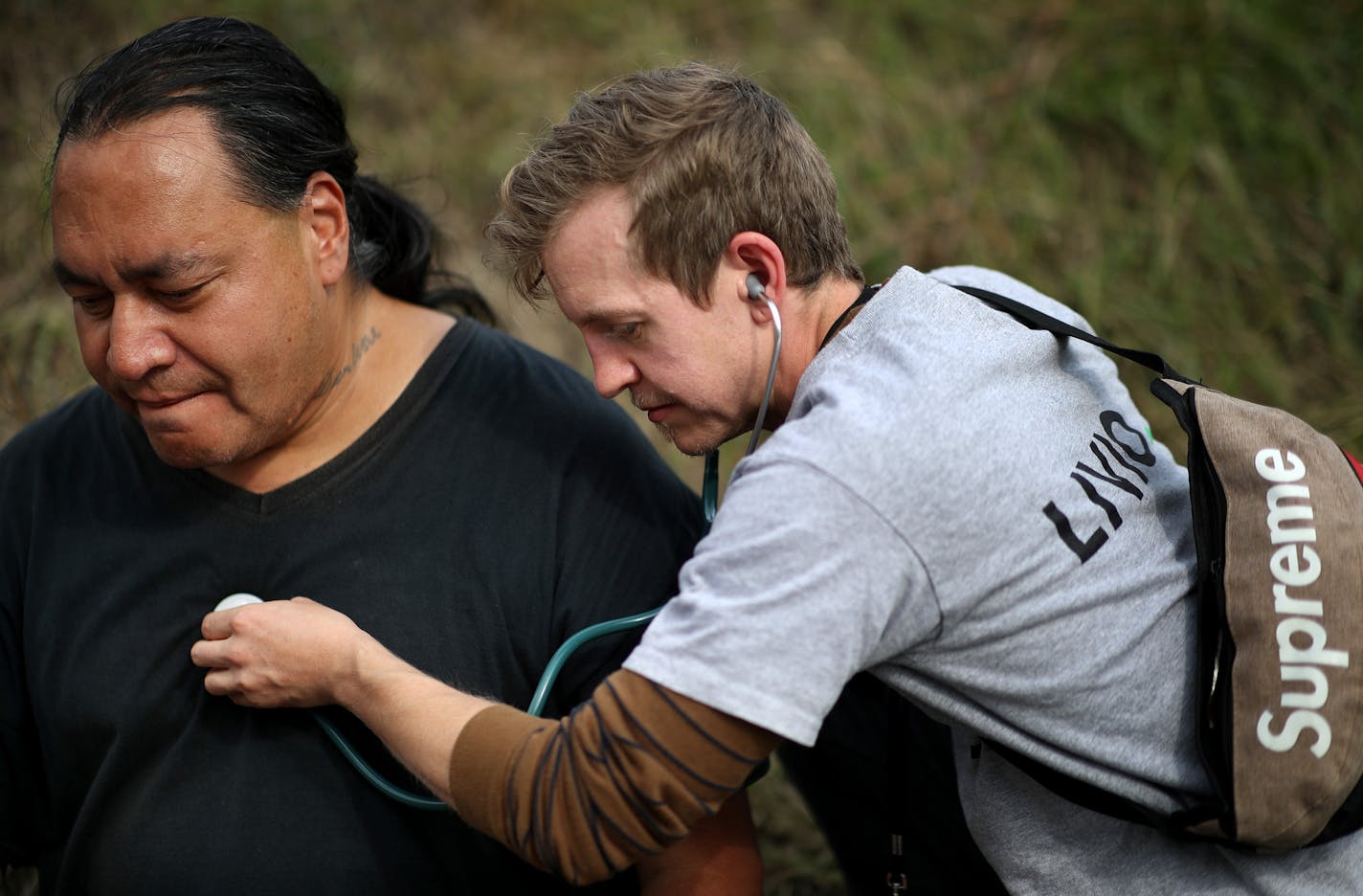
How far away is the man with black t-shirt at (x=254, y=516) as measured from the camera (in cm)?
191

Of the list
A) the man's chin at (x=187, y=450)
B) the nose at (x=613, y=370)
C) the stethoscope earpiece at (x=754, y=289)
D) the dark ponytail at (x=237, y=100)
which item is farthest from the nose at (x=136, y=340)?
the stethoscope earpiece at (x=754, y=289)

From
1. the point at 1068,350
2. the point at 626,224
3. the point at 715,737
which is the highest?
the point at 626,224

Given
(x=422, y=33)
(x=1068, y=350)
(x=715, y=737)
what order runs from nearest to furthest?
1. (x=715, y=737)
2. (x=1068, y=350)
3. (x=422, y=33)

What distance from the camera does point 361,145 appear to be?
4.49m

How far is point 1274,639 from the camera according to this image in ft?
5.16

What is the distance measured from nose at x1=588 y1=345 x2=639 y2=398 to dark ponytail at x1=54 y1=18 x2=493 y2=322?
55 cm

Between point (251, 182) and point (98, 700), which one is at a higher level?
point (251, 182)

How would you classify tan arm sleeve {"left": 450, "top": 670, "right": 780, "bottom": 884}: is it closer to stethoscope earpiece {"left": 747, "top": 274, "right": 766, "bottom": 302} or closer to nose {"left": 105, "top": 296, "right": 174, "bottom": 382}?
stethoscope earpiece {"left": 747, "top": 274, "right": 766, "bottom": 302}

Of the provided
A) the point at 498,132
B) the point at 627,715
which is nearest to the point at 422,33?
the point at 498,132

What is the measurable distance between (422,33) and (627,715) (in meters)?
3.94

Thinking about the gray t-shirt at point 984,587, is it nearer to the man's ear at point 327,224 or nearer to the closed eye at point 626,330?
the closed eye at point 626,330

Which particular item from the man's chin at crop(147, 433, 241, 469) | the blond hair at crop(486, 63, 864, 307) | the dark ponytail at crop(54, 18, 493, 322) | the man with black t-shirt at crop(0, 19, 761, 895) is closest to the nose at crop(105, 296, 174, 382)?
the man with black t-shirt at crop(0, 19, 761, 895)

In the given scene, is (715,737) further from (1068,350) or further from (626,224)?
(1068,350)

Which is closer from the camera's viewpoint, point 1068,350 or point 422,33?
point 1068,350
